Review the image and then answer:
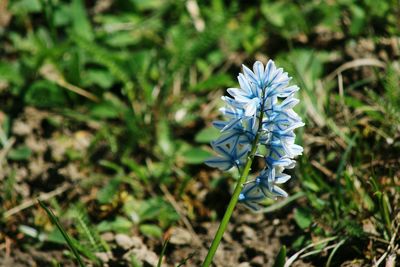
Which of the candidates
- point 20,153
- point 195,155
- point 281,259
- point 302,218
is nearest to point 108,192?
point 195,155

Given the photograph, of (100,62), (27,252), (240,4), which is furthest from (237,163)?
(240,4)

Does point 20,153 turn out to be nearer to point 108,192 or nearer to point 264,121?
point 108,192

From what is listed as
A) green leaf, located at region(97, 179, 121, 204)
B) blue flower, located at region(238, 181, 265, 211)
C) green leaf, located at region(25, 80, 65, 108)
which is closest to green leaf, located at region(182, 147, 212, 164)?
green leaf, located at region(97, 179, 121, 204)

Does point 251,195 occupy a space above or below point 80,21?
below

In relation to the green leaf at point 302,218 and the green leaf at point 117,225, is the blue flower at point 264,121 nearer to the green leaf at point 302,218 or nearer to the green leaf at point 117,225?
the green leaf at point 302,218

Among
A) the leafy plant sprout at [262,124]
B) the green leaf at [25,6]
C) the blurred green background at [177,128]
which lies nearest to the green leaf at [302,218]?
the blurred green background at [177,128]
